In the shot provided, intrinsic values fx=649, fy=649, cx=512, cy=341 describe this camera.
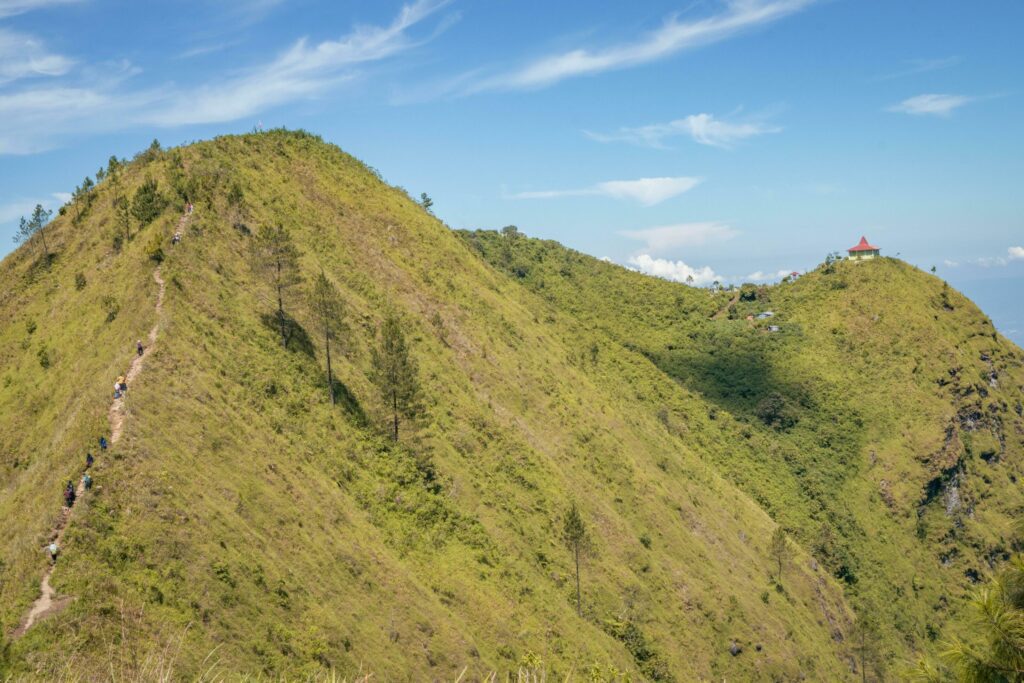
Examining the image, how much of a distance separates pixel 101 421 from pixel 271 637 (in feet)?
49.6

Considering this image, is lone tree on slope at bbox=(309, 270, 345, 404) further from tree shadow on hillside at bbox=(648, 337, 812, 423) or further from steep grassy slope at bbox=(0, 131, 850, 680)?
tree shadow on hillside at bbox=(648, 337, 812, 423)

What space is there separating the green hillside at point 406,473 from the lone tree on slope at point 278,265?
1.28 meters

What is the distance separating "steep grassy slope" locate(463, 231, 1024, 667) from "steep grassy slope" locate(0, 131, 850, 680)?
24.6 metres

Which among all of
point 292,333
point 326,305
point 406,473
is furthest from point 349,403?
point 326,305

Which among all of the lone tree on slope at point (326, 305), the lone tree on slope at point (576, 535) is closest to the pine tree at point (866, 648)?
the lone tree on slope at point (576, 535)

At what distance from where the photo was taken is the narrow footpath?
2506 centimetres

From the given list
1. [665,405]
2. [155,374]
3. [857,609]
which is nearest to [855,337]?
[665,405]

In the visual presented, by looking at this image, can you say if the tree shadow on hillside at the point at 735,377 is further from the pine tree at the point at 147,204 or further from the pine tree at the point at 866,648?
the pine tree at the point at 147,204

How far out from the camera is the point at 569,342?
11431 centimetres

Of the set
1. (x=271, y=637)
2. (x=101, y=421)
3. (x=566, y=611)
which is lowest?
(x=566, y=611)

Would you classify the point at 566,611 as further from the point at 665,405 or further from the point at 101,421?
the point at 665,405

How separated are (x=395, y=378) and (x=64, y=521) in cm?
2855

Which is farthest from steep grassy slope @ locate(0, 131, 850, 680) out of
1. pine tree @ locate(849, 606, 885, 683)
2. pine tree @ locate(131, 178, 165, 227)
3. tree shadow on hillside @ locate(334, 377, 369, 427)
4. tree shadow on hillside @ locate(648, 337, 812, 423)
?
tree shadow on hillside @ locate(648, 337, 812, 423)

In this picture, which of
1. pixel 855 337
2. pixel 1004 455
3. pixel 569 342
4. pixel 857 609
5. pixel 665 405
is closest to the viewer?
pixel 857 609
